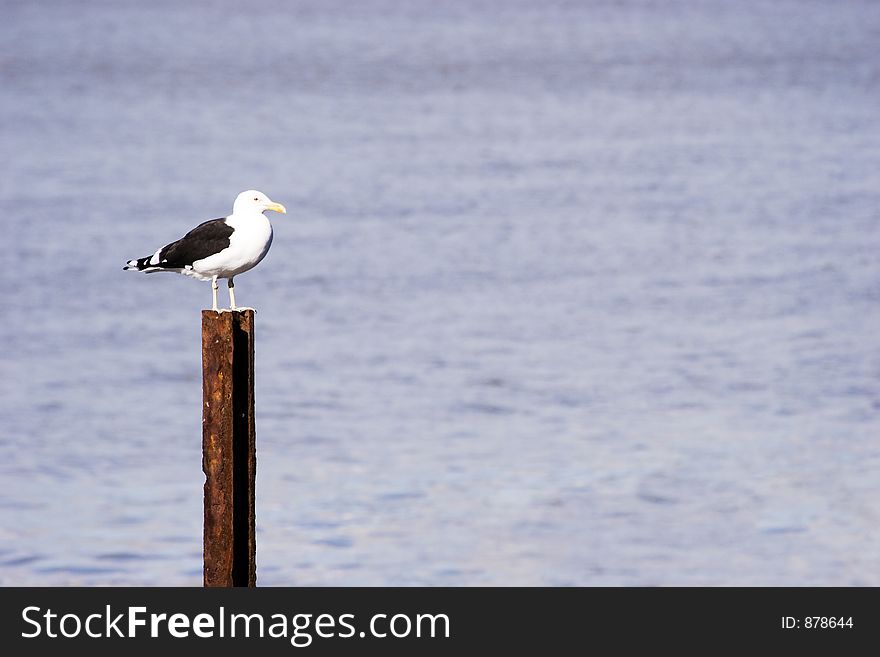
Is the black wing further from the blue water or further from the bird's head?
the blue water

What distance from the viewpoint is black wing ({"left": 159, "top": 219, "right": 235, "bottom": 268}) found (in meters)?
10.8

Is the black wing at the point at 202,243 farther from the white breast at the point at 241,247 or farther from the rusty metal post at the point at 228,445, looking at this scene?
the rusty metal post at the point at 228,445

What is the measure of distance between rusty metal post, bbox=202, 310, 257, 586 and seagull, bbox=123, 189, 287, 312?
0.43 metres

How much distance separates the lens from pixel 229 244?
10.8m

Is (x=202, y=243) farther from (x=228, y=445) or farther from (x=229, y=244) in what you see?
(x=228, y=445)

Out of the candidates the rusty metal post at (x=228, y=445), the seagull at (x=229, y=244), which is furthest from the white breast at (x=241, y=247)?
the rusty metal post at (x=228, y=445)

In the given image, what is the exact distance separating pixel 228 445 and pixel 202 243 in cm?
128

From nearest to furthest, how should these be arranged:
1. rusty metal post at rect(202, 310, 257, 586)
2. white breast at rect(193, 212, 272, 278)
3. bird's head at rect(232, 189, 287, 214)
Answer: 1. rusty metal post at rect(202, 310, 257, 586)
2. white breast at rect(193, 212, 272, 278)
3. bird's head at rect(232, 189, 287, 214)

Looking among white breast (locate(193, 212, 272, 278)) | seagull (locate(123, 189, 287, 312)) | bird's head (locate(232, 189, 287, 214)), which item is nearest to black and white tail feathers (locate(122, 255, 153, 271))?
seagull (locate(123, 189, 287, 312))

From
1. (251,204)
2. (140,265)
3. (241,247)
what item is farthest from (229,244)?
(140,265)

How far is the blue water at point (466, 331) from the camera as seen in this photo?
17625 mm

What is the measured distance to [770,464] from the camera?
1991 centimetres

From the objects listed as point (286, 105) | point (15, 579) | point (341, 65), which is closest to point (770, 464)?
point (15, 579)

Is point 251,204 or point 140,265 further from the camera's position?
point 140,265
